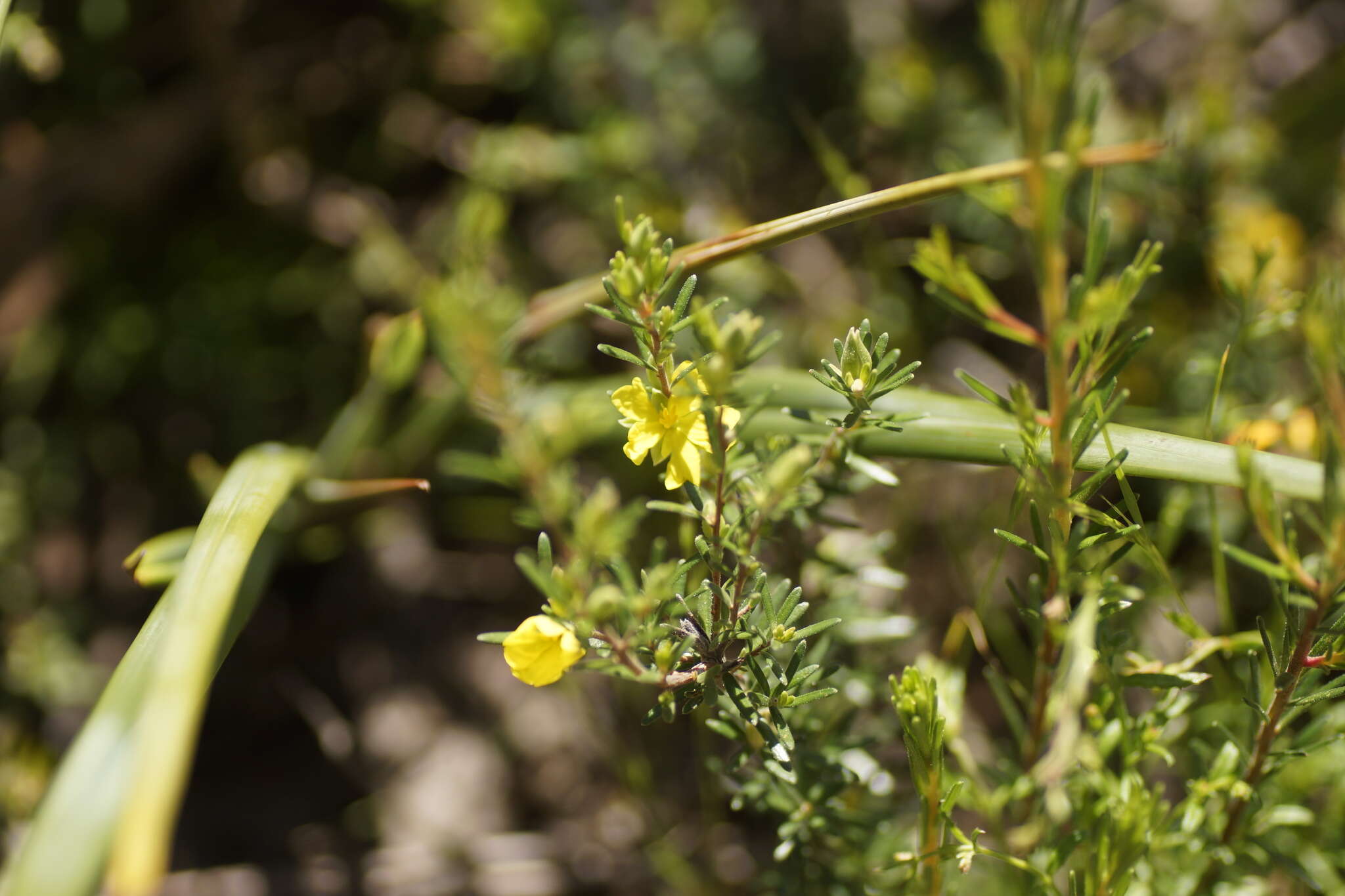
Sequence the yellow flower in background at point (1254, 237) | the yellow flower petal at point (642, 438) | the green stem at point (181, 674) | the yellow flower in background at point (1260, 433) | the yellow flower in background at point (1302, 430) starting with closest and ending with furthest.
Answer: the green stem at point (181, 674), the yellow flower petal at point (642, 438), the yellow flower in background at point (1260, 433), the yellow flower in background at point (1302, 430), the yellow flower in background at point (1254, 237)

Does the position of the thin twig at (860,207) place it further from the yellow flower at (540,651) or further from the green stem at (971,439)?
the yellow flower at (540,651)

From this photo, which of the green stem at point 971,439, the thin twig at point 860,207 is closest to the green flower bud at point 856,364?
the green stem at point 971,439

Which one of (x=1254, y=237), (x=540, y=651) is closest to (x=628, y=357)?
(x=540, y=651)

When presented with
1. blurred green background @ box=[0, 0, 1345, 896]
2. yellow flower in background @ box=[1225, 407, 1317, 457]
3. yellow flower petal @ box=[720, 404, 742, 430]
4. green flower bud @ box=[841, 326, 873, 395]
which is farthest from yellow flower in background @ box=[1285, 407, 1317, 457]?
yellow flower petal @ box=[720, 404, 742, 430]

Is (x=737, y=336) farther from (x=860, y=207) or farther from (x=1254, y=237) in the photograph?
(x=1254, y=237)

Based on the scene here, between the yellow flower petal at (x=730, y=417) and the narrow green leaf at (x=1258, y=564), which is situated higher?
the yellow flower petal at (x=730, y=417)

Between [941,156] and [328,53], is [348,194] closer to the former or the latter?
[328,53]

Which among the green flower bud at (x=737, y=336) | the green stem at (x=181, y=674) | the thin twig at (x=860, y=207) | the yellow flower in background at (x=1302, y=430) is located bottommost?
the yellow flower in background at (x=1302, y=430)
